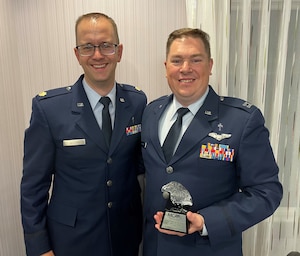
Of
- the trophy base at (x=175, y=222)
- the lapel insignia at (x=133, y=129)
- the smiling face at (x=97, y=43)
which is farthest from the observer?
the lapel insignia at (x=133, y=129)

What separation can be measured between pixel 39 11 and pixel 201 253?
1505mm

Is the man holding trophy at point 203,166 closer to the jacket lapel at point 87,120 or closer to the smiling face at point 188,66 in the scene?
the smiling face at point 188,66

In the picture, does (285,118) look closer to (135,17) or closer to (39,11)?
(135,17)

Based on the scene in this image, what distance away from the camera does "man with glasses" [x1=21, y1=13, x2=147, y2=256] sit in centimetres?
Result: 133

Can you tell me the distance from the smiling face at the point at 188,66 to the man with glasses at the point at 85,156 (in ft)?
0.98

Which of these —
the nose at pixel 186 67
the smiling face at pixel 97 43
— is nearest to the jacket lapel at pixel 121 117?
the smiling face at pixel 97 43

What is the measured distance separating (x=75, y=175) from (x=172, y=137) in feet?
1.59

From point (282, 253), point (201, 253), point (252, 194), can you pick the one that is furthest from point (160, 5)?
point (282, 253)

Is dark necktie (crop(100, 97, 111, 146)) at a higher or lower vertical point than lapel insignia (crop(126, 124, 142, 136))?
higher

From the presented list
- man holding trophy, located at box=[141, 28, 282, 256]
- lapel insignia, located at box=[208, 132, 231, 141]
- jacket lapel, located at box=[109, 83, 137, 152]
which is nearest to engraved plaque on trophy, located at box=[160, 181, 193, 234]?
man holding trophy, located at box=[141, 28, 282, 256]

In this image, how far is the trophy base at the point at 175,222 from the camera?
3.53 ft

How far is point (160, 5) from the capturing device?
1.69 m

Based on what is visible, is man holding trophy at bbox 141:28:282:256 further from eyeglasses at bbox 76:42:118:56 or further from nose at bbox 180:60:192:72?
eyeglasses at bbox 76:42:118:56

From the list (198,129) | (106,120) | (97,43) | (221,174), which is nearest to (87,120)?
(106,120)
